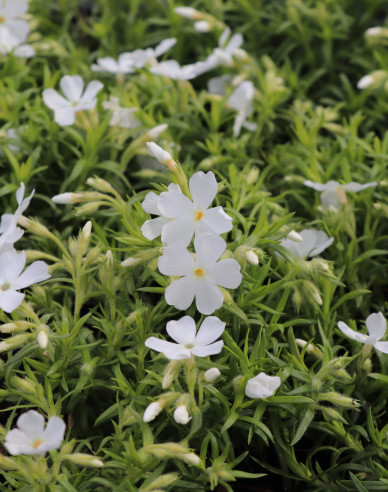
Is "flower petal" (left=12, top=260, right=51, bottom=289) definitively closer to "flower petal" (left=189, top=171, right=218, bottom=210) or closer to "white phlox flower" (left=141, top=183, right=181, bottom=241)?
"white phlox flower" (left=141, top=183, right=181, bottom=241)

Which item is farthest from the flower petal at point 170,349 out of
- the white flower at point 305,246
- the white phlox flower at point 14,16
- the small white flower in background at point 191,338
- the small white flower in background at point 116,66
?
the white phlox flower at point 14,16

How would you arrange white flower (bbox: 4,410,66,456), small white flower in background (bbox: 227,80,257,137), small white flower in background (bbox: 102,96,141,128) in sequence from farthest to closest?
small white flower in background (bbox: 227,80,257,137), small white flower in background (bbox: 102,96,141,128), white flower (bbox: 4,410,66,456)

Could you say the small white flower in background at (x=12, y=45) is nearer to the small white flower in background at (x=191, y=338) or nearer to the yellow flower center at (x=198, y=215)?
the yellow flower center at (x=198, y=215)

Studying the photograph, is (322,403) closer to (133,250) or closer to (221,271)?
(221,271)

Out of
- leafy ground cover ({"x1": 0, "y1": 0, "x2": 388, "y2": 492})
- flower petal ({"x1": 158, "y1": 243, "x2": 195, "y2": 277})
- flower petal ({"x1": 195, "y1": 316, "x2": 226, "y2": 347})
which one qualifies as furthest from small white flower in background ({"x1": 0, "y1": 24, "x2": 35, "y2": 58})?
flower petal ({"x1": 195, "y1": 316, "x2": 226, "y2": 347})

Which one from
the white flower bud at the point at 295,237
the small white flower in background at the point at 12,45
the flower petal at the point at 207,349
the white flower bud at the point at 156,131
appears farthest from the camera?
the small white flower in background at the point at 12,45

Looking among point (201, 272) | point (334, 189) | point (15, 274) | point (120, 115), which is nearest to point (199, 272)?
point (201, 272)
